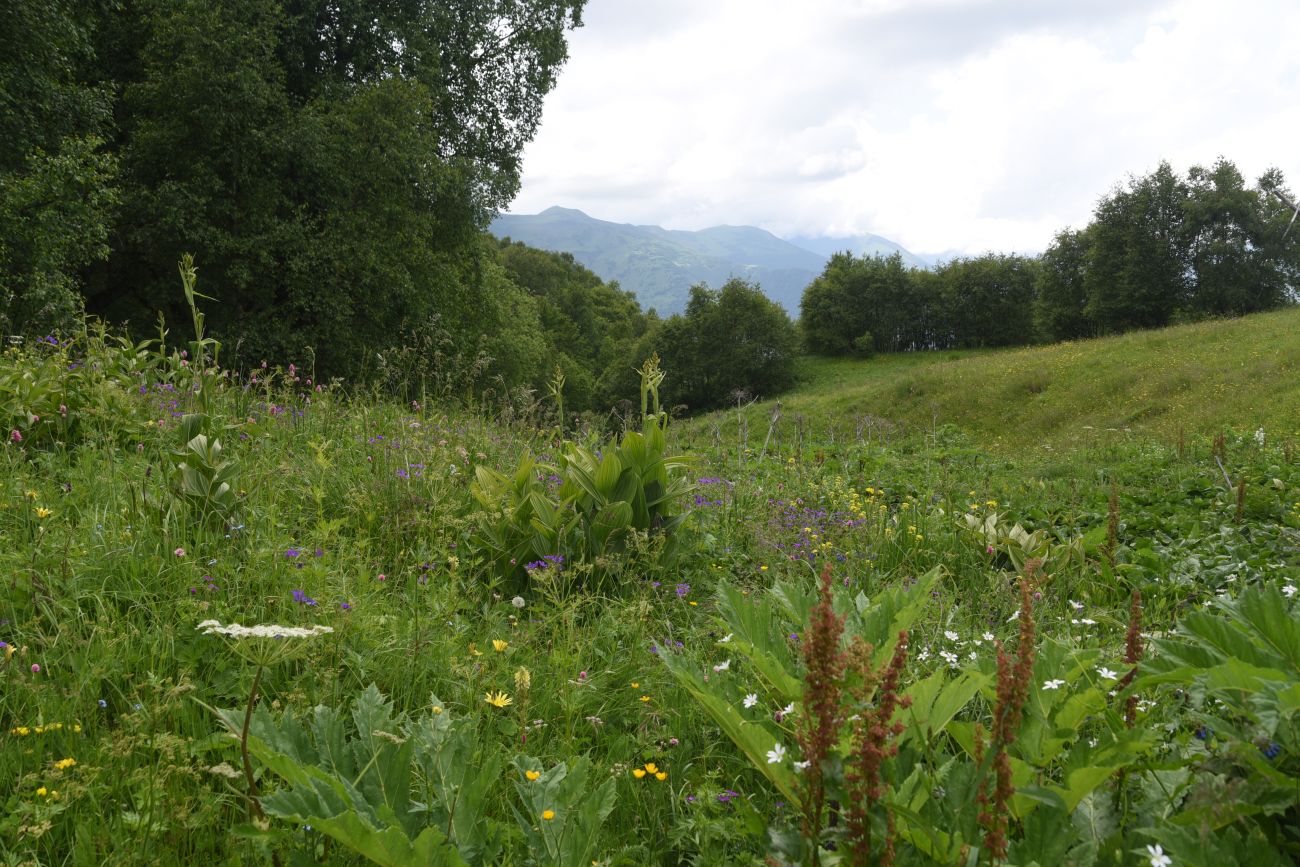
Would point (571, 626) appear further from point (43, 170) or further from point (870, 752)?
point (43, 170)

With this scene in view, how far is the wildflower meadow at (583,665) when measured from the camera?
4.51ft

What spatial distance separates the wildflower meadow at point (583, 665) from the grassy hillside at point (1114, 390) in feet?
27.7

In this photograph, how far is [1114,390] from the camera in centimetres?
2041

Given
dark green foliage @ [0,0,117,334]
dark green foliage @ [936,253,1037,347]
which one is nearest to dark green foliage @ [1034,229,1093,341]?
Answer: dark green foliage @ [936,253,1037,347]

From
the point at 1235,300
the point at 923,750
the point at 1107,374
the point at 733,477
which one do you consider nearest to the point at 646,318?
the point at 1235,300

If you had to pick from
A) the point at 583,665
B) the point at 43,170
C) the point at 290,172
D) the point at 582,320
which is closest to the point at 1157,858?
the point at 583,665

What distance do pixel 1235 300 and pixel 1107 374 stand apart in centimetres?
2228

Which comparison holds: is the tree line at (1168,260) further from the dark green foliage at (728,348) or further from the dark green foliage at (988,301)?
Result: the dark green foliage at (728,348)

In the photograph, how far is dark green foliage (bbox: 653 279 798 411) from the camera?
4541cm

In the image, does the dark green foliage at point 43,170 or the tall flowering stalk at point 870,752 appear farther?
the dark green foliage at point 43,170

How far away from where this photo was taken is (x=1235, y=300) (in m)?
36.6

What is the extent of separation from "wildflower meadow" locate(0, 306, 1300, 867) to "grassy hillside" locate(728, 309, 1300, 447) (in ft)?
27.7

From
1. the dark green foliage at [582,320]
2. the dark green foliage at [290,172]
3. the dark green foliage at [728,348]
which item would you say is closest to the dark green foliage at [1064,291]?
the dark green foliage at [728,348]

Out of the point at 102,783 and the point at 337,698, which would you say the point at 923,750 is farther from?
the point at 102,783
